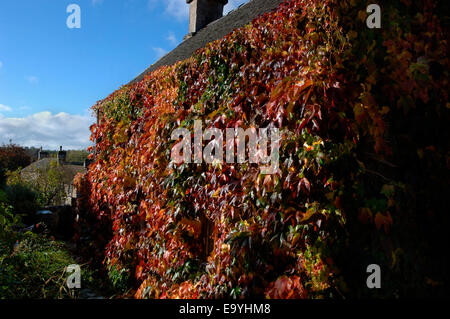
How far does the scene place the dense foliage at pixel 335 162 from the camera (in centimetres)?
296

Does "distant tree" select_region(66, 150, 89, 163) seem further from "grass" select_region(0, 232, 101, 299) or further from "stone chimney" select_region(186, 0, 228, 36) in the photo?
"grass" select_region(0, 232, 101, 299)

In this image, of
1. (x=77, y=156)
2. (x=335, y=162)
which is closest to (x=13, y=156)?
(x=77, y=156)

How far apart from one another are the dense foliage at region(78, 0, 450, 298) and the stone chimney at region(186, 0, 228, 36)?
25.2ft

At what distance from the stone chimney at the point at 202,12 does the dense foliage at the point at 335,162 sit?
7684mm

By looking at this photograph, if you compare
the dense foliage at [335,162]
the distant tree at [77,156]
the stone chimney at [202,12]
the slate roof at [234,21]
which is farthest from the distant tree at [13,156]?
the dense foliage at [335,162]

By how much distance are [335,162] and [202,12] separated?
968 centimetres

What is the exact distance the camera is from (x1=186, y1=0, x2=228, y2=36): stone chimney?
36.8 feet

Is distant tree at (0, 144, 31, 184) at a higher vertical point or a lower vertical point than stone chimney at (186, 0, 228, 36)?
lower

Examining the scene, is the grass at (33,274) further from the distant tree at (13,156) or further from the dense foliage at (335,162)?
the distant tree at (13,156)

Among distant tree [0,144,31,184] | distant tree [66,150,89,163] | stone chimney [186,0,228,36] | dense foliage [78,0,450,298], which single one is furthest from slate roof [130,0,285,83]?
distant tree [66,150,89,163]

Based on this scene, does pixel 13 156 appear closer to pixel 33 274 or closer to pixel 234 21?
pixel 33 274

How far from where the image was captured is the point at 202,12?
37.0 ft

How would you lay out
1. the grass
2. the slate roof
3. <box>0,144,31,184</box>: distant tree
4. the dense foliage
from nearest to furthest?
the dense foliage
the grass
the slate roof
<box>0,144,31,184</box>: distant tree

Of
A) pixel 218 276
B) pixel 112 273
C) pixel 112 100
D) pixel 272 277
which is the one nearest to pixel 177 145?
pixel 218 276
